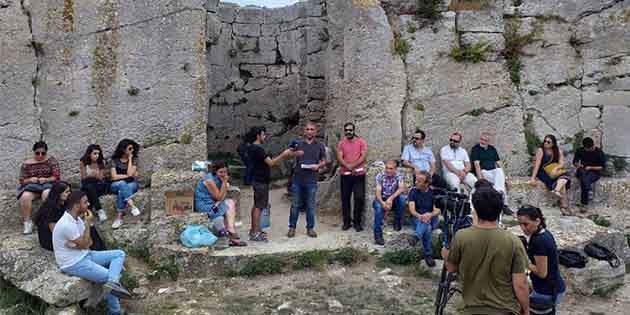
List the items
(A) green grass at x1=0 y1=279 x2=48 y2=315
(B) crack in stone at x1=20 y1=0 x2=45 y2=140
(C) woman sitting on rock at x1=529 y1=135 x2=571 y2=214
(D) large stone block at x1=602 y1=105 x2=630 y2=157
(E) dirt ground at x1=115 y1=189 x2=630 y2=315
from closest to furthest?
1. (A) green grass at x1=0 y1=279 x2=48 y2=315
2. (E) dirt ground at x1=115 y1=189 x2=630 y2=315
3. (B) crack in stone at x1=20 y1=0 x2=45 y2=140
4. (C) woman sitting on rock at x1=529 y1=135 x2=571 y2=214
5. (D) large stone block at x1=602 y1=105 x2=630 y2=157

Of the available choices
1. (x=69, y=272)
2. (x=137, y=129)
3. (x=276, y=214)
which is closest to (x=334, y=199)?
(x=276, y=214)

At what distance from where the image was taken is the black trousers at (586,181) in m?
7.73

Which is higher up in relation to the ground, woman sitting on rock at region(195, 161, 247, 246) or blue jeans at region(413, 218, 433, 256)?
Result: woman sitting on rock at region(195, 161, 247, 246)

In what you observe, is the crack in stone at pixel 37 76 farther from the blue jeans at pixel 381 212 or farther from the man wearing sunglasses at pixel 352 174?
the blue jeans at pixel 381 212

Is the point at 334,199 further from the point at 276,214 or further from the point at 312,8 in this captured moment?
the point at 312,8

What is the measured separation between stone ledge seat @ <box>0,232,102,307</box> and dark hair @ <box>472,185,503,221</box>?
347 cm

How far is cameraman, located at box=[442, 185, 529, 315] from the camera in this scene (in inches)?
133

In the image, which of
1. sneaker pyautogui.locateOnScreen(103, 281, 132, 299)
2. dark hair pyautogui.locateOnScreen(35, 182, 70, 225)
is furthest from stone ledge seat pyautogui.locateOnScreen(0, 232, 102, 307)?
dark hair pyautogui.locateOnScreen(35, 182, 70, 225)

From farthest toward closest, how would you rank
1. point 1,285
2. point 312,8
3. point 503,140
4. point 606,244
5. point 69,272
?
point 312,8 < point 503,140 < point 606,244 < point 1,285 < point 69,272

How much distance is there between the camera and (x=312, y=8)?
501 inches

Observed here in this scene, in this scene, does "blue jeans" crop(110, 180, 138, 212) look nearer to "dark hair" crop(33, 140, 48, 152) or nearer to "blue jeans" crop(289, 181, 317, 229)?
"dark hair" crop(33, 140, 48, 152)

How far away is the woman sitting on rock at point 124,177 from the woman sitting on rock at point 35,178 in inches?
26.2

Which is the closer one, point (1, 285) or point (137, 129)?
point (1, 285)

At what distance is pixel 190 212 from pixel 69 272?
1873mm
